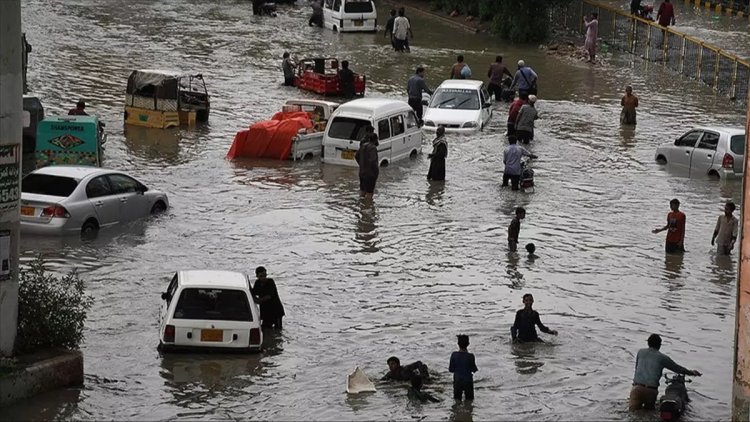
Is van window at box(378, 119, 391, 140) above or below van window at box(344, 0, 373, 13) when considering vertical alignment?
below

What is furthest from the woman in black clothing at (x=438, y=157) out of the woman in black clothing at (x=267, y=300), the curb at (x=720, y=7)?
the curb at (x=720, y=7)

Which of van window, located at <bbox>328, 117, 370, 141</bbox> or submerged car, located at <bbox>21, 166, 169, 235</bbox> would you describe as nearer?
submerged car, located at <bbox>21, 166, 169, 235</bbox>

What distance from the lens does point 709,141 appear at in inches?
1313

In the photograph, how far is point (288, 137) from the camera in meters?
33.4

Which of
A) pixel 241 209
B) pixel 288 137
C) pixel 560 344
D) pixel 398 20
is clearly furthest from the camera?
pixel 398 20

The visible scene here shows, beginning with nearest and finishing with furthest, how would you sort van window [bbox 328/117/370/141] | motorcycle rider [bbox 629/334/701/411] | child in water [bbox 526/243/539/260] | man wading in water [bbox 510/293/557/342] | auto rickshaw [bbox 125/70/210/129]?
motorcycle rider [bbox 629/334/701/411] < man wading in water [bbox 510/293/557/342] < child in water [bbox 526/243/539/260] < van window [bbox 328/117/370/141] < auto rickshaw [bbox 125/70/210/129]

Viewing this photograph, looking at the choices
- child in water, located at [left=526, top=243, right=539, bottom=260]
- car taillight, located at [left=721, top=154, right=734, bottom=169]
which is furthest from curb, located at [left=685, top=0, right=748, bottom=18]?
child in water, located at [left=526, top=243, right=539, bottom=260]

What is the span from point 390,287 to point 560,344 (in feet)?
12.3

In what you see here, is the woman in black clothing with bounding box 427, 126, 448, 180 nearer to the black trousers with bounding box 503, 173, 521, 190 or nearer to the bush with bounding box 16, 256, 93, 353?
the black trousers with bounding box 503, 173, 521, 190

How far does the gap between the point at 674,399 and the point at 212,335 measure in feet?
19.5

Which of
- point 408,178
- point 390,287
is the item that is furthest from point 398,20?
point 390,287

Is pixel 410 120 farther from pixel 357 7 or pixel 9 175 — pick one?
pixel 357 7

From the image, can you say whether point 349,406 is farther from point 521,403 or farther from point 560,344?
point 560,344

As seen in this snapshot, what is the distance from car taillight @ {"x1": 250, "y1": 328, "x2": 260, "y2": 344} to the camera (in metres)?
19.8
